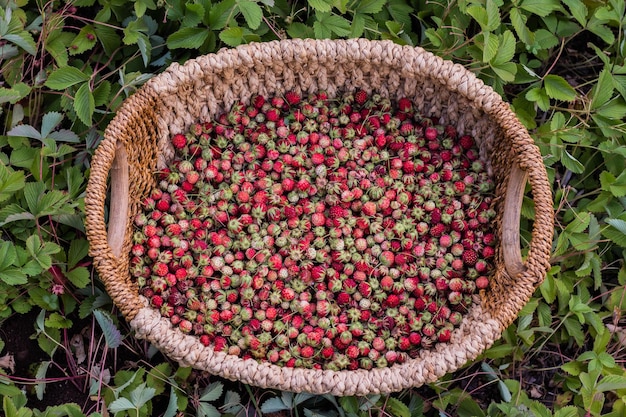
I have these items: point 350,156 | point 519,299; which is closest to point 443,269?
point 519,299

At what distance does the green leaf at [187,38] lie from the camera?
170 centimetres

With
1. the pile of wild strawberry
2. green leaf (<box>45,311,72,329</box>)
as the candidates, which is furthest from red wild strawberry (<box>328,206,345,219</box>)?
green leaf (<box>45,311,72,329</box>)

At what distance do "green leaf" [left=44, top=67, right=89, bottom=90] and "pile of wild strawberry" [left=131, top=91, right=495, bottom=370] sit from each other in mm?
315

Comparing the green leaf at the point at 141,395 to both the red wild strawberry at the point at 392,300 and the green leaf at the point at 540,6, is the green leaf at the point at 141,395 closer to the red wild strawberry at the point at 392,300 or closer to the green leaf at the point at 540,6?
the red wild strawberry at the point at 392,300

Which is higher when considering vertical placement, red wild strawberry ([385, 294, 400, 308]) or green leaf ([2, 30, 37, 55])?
green leaf ([2, 30, 37, 55])

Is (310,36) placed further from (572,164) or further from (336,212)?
(572,164)

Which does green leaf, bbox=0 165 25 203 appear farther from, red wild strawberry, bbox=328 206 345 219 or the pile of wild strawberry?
red wild strawberry, bbox=328 206 345 219

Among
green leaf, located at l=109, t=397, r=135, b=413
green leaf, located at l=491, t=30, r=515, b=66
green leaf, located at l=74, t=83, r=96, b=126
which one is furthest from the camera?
green leaf, located at l=491, t=30, r=515, b=66

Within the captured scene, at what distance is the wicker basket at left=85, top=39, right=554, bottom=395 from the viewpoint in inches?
61.6

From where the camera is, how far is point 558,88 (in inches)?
71.4

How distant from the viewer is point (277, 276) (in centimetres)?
175

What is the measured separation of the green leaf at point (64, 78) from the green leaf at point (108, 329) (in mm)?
577

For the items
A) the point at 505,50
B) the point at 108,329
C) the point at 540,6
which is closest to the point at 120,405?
the point at 108,329

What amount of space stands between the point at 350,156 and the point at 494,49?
1.55 feet
